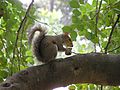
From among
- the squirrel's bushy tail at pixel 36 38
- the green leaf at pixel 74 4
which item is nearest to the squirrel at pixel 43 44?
the squirrel's bushy tail at pixel 36 38

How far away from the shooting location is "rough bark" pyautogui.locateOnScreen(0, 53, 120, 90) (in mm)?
980

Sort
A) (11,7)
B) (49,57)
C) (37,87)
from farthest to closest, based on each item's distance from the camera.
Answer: (11,7)
(49,57)
(37,87)

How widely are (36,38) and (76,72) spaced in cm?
36

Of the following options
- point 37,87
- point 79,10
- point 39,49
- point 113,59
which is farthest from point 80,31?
point 37,87

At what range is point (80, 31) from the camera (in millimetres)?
1307

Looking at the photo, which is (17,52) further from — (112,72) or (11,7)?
(112,72)

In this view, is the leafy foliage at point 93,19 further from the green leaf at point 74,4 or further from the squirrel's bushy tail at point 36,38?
the squirrel's bushy tail at point 36,38

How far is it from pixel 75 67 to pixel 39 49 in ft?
1.10

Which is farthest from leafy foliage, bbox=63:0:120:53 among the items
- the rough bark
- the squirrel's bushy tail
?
the rough bark

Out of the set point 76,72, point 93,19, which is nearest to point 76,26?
point 93,19

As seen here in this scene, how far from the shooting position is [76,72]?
3.34 ft

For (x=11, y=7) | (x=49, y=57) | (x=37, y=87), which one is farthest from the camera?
(x=11, y=7)

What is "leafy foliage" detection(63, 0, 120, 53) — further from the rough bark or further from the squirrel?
the rough bark

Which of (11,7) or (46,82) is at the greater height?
(11,7)
